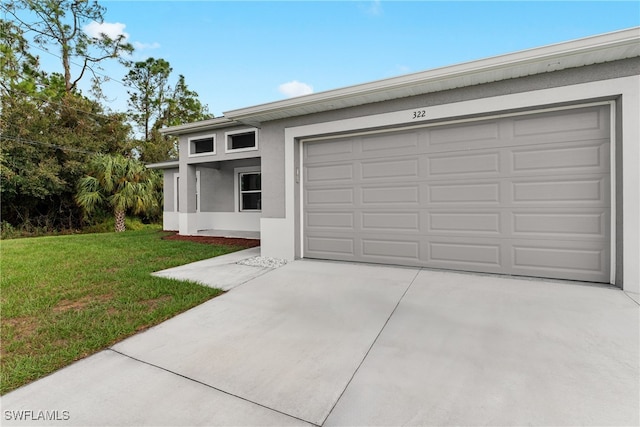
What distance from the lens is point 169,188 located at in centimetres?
1193

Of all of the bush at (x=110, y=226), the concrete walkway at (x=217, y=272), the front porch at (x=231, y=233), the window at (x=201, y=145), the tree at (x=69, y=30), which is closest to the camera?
the concrete walkway at (x=217, y=272)

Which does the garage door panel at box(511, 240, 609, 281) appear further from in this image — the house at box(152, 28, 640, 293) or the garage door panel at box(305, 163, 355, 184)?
the garage door panel at box(305, 163, 355, 184)

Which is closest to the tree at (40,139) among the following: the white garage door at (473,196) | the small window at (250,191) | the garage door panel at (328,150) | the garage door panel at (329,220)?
the small window at (250,191)

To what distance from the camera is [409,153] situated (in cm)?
527

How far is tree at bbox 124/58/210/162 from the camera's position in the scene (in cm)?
2061

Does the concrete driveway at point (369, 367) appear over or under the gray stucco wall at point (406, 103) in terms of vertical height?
under

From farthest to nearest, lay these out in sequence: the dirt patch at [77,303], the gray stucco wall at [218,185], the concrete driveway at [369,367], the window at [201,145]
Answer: the gray stucco wall at [218,185], the window at [201,145], the dirt patch at [77,303], the concrete driveway at [369,367]

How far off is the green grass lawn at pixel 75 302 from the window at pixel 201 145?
14.1ft

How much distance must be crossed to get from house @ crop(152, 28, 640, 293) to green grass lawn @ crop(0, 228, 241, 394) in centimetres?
255

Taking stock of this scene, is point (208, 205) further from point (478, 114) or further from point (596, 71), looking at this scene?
point (596, 71)

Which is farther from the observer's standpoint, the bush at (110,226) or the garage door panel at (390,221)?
the bush at (110,226)

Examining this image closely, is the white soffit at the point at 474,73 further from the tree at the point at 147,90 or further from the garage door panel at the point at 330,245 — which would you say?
the tree at the point at 147,90

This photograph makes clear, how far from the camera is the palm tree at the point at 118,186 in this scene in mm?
12095

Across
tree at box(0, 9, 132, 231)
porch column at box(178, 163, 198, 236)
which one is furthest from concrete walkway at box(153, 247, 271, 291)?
tree at box(0, 9, 132, 231)
